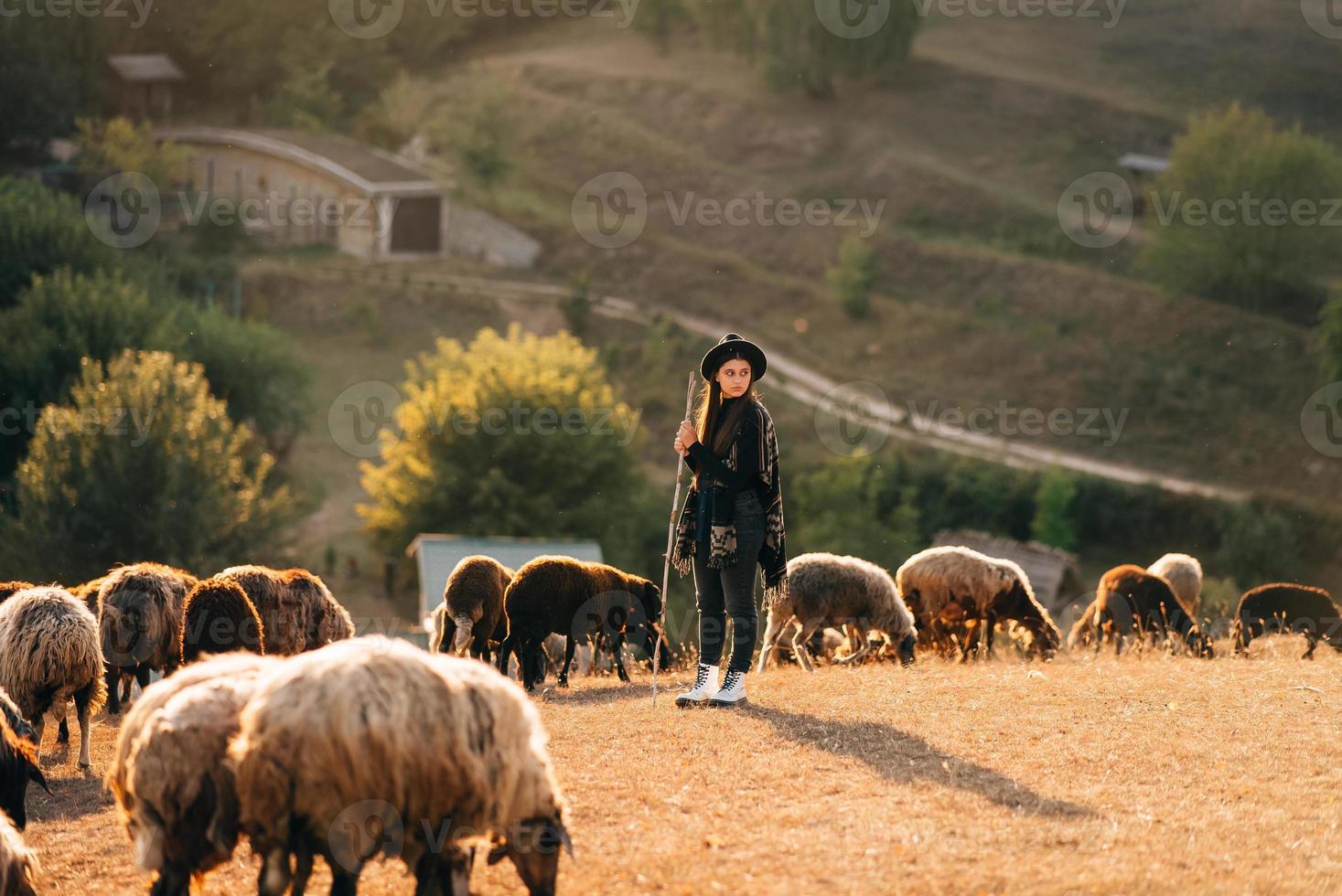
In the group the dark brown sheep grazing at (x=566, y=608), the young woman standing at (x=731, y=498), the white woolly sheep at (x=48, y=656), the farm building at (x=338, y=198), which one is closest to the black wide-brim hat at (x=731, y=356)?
the young woman standing at (x=731, y=498)

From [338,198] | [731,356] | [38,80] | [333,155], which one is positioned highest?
[38,80]

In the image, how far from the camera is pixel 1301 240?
2719 inches

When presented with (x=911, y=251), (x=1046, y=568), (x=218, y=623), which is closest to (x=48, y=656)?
(x=218, y=623)

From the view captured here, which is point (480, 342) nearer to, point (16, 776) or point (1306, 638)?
point (1306, 638)

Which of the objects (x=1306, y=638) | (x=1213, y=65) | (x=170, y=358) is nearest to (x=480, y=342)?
(x=170, y=358)

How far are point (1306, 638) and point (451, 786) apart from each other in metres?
13.8

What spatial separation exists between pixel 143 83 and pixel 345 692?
271 feet

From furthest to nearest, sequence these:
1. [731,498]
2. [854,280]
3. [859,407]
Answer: [854,280], [859,407], [731,498]

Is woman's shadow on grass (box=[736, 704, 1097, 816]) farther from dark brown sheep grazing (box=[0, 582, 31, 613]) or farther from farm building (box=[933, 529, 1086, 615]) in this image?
farm building (box=[933, 529, 1086, 615])

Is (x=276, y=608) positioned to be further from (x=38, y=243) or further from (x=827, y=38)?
(x=827, y=38)

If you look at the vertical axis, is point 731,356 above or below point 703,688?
above

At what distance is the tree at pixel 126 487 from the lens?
41219 mm

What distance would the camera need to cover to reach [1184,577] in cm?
2239

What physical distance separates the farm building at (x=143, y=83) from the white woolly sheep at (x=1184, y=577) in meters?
71.4
